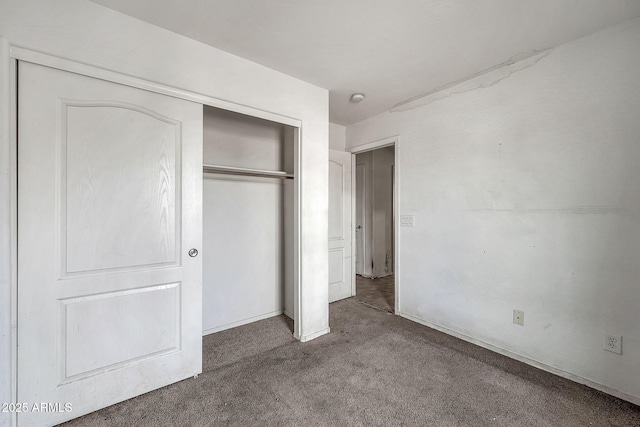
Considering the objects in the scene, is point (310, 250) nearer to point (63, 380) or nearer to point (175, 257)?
point (175, 257)

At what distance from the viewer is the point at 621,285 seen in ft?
5.65

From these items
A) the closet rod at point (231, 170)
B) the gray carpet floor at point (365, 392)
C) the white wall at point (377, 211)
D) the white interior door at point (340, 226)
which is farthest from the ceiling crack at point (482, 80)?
the gray carpet floor at point (365, 392)

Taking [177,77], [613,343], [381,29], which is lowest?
[613,343]

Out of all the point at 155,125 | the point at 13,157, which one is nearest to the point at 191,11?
the point at 155,125

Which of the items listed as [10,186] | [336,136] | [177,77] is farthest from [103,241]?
[336,136]

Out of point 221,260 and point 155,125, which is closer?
point 155,125

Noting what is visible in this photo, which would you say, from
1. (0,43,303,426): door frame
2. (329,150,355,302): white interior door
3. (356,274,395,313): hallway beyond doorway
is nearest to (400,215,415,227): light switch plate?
(329,150,355,302): white interior door

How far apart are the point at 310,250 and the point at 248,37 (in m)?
1.82

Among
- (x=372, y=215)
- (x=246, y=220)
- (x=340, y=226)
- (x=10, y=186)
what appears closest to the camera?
(x=10, y=186)

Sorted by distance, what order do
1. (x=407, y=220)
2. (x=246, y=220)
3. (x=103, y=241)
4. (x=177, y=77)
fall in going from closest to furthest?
(x=103, y=241) < (x=177, y=77) < (x=246, y=220) < (x=407, y=220)

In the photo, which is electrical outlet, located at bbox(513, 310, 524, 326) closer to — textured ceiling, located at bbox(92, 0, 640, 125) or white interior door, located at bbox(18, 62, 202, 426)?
textured ceiling, located at bbox(92, 0, 640, 125)

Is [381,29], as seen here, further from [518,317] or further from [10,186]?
[518,317]

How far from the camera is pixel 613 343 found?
1743 millimetres

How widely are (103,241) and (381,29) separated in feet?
7.55
